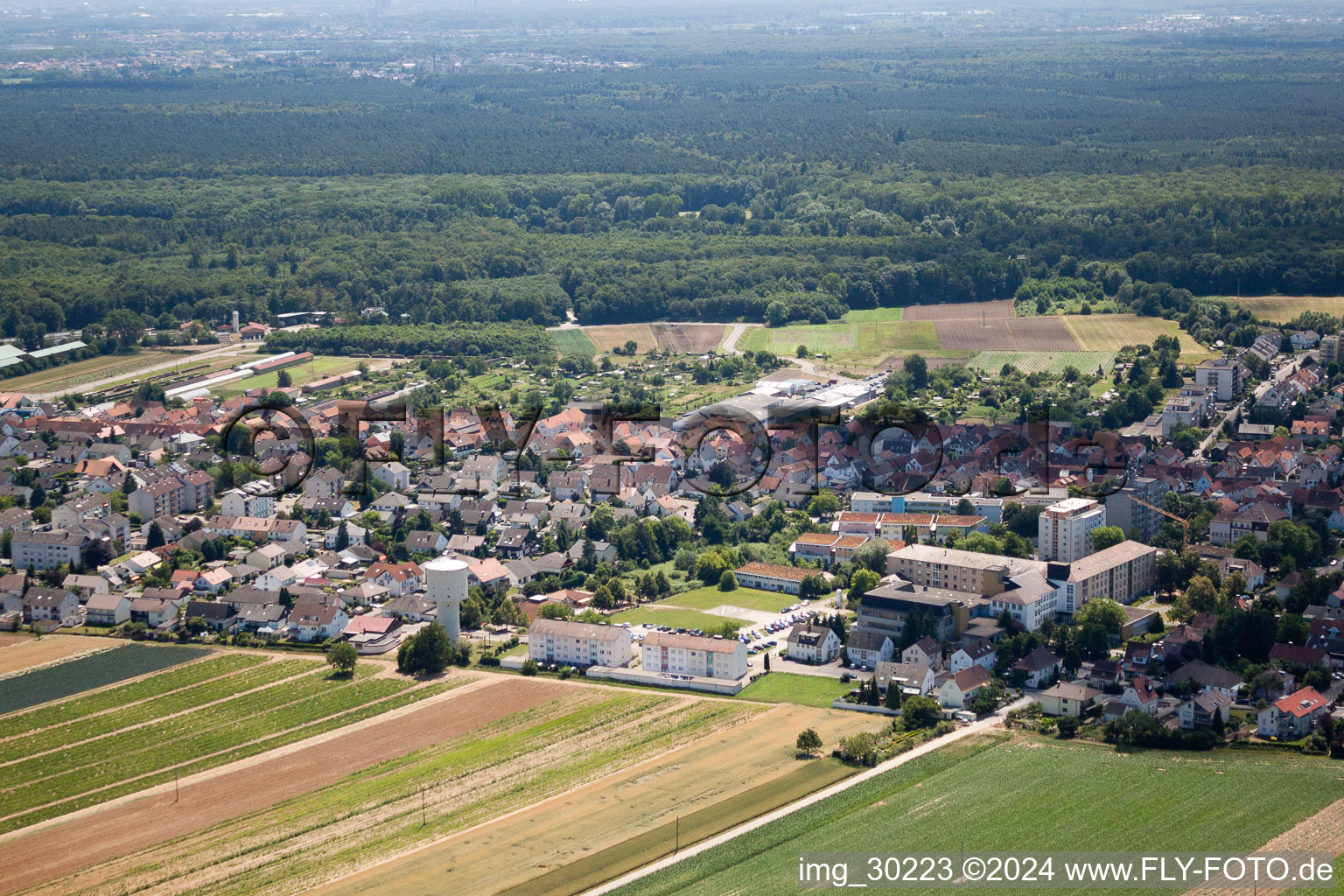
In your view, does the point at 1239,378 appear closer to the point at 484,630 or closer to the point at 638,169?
the point at 484,630

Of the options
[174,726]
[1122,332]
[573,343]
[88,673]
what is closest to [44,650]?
[88,673]

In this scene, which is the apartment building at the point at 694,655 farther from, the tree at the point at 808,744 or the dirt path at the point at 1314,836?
the dirt path at the point at 1314,836

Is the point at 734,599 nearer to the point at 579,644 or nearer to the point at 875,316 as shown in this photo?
the point at 579,644

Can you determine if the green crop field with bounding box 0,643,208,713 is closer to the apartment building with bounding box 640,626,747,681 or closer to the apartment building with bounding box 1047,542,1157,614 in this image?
the apartment building with bounding box 640,626,747,681

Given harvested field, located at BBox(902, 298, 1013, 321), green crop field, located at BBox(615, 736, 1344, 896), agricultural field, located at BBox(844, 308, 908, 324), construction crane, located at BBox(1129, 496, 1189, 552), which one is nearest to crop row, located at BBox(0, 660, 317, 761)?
green crop field, located at BBox(615, 736, 1344, 896)

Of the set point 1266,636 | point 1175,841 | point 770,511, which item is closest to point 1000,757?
point 1175,841

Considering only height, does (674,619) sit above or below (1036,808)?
below

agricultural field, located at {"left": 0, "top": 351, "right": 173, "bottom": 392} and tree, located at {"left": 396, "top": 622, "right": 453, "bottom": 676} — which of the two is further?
agricultural field, located at {"left": 0, "top": 351, "right": 173, "bottom": 392}
